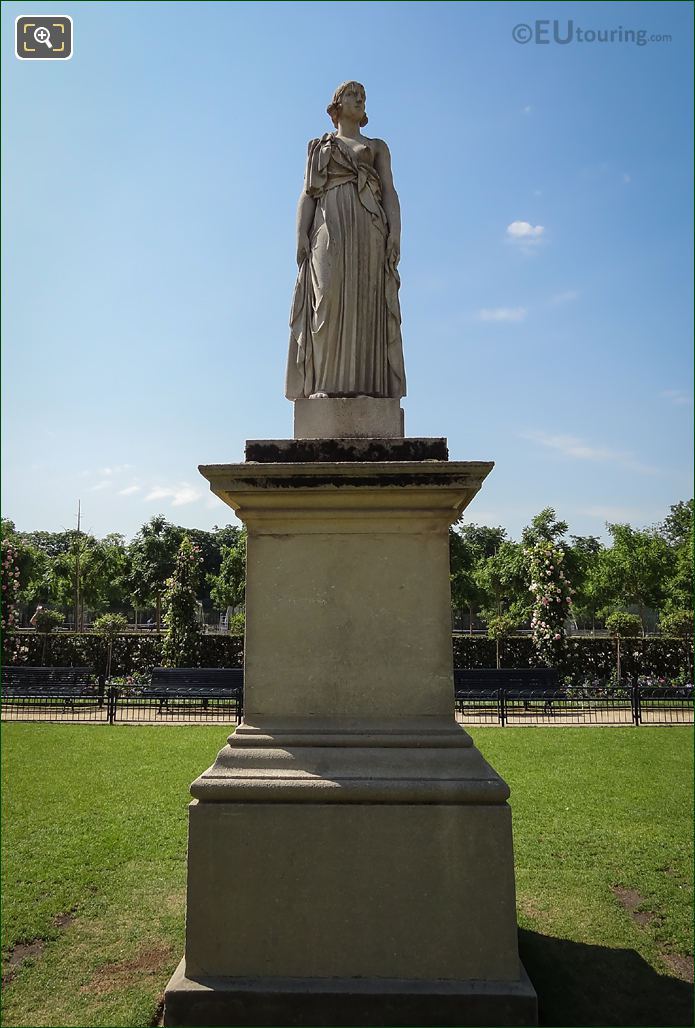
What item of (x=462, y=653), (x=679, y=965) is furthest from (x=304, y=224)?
(x=462, y=653)

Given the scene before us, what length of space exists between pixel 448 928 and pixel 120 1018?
69.3 inches

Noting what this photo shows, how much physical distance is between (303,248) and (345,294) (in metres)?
0.49

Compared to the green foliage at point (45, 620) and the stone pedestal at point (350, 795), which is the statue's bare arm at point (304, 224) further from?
the green foliage at point (45, 620)

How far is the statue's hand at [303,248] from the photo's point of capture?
467 centimetres

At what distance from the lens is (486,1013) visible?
131 inches

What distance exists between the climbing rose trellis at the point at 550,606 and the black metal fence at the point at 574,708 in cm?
313

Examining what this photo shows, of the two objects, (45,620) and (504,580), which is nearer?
(45,620)

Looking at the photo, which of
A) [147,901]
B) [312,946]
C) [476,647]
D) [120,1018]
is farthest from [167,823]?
[476,647]

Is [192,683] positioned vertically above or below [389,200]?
below

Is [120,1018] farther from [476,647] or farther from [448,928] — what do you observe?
[476,647]

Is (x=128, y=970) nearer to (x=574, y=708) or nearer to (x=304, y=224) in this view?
(x=304, y=224)

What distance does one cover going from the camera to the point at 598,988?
Answer: 13.0 feet

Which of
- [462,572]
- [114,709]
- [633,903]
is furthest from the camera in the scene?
[462,572]

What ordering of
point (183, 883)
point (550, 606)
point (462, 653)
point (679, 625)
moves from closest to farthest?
1. point (183, 883)
2. point (550, 606)
3. point (462, 653)
4. point (679, 625)
